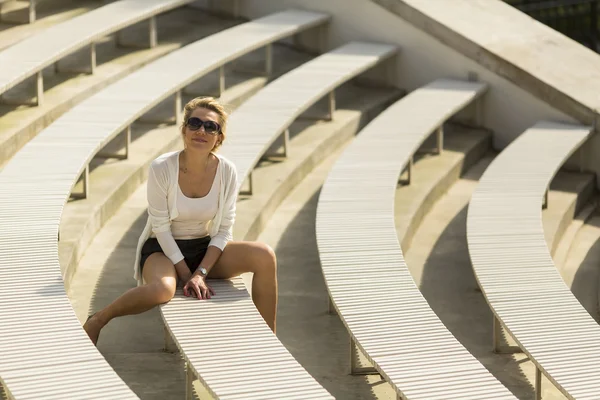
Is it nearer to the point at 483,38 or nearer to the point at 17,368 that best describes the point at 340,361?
the point at 17,368

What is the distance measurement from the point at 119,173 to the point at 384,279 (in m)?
2.43

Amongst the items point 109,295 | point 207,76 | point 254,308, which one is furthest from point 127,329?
point 207,76

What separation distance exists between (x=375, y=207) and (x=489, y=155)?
3.01 metres

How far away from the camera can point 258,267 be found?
229 inches

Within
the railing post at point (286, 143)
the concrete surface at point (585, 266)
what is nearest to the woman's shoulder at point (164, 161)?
the concrete surface at point (585, 266)

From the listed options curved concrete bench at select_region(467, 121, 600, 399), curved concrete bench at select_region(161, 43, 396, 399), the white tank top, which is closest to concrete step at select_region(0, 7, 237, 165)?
curved concrete bench at select_region(161, 43, 396, 399)

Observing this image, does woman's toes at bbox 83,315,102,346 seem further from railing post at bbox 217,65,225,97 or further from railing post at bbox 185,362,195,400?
railing post at bbox 217,65,225,97

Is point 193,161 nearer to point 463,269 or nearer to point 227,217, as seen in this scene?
point 227,217

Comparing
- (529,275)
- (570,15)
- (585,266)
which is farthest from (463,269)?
(570,15)

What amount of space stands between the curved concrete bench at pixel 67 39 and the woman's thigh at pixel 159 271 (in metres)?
2.49

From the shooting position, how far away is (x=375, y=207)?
7.31 meters

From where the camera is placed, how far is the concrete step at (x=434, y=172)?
8.22 metres

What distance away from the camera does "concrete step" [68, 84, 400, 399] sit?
599 centimetres

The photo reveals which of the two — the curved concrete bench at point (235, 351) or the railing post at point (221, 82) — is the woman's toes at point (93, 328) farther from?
the railing post at point (221, 82)
